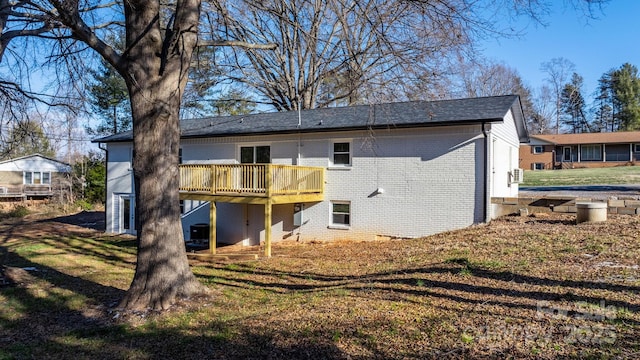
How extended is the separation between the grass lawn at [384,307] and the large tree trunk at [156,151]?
18.1 inches

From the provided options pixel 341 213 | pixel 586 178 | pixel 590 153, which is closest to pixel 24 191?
pixel 341 213

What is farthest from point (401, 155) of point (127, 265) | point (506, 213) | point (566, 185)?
point (566, 185)

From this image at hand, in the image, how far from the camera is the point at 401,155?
14.7 m

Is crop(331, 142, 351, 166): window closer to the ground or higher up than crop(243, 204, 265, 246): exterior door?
higher up

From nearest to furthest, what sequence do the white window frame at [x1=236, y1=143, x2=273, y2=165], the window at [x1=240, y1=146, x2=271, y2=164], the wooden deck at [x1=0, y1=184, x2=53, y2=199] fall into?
the white window frame at [x1=236, y1=143, x2=273, y2=165] < the window at [x1=240, y1=146, x2=271, y2=164] < the wooden deck at [x1=0, y1=184, x2=53, y2=199]

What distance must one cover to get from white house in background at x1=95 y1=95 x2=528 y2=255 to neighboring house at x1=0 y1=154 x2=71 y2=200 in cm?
2403

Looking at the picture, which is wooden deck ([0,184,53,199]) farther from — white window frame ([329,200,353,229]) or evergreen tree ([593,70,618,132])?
evergreen tree ([593,70,618,132])

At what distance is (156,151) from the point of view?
22.2 ft

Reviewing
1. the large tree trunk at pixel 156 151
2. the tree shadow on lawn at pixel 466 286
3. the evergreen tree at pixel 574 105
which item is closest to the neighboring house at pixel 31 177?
the large tree trunk at pixel 156 151

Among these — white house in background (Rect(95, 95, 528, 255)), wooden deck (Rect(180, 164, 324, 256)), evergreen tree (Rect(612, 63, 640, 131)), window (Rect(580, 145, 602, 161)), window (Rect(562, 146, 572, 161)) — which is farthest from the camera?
evergreen tree (Rect(612, 63, 640, 131))

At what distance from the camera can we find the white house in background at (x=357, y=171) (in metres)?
13.7

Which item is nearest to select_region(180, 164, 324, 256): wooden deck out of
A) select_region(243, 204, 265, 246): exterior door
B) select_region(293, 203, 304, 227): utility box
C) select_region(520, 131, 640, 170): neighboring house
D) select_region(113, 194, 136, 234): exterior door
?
select_region(293, 203, 304, 227): utility box

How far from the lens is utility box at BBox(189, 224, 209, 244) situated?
690 inches

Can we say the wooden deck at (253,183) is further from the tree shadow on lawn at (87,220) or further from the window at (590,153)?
the window at (590,153)
